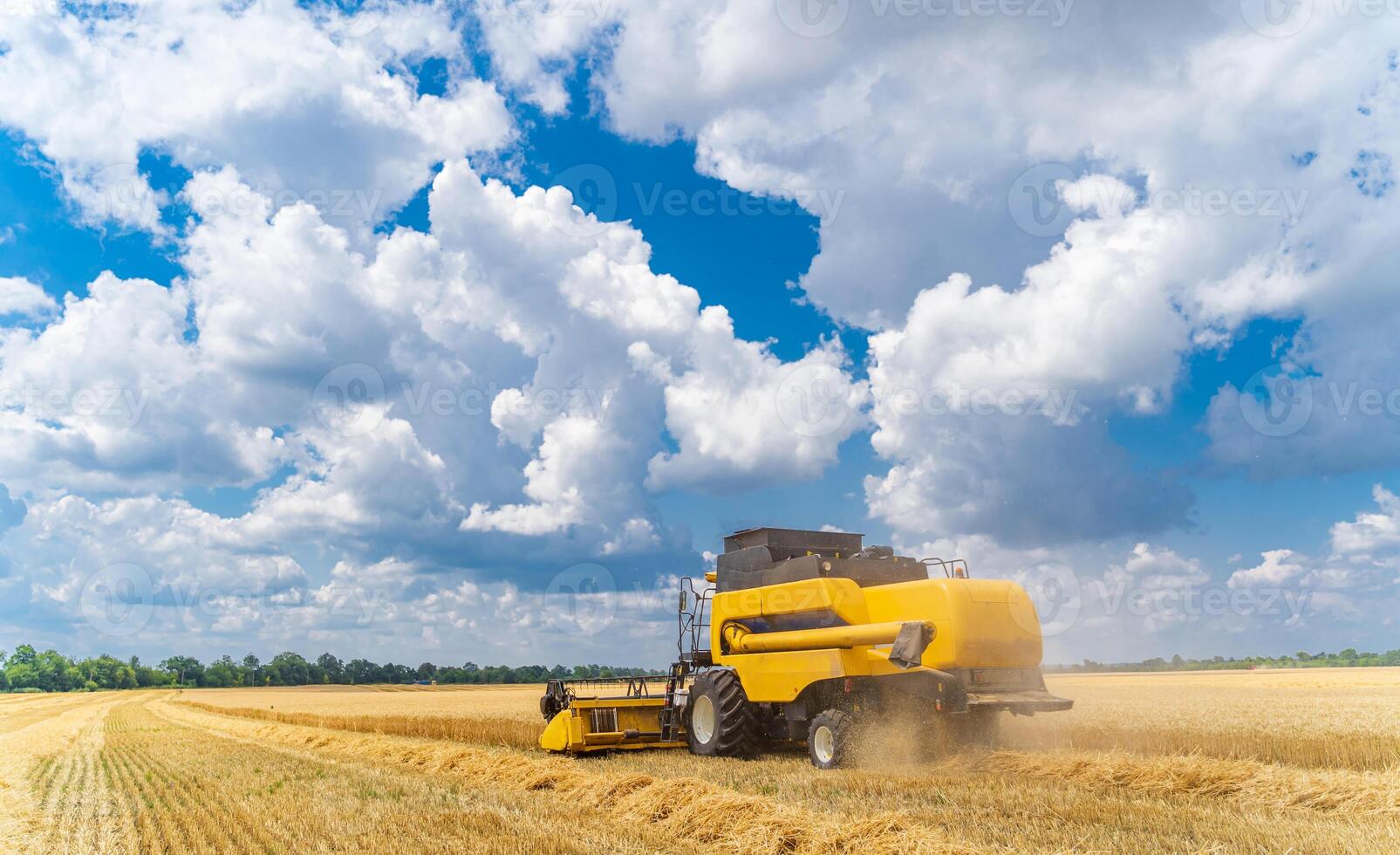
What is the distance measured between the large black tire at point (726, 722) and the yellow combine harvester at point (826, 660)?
2cm

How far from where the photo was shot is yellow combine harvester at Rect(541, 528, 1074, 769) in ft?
37.6

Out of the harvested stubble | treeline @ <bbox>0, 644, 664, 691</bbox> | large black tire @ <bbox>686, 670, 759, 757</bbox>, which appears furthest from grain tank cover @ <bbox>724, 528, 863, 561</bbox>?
treeline @ <bbox>0, 644, 664, 691</bbox>

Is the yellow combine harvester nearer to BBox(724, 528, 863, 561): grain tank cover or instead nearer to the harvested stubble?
BBox(724, 528, 863, 561): grain tank cover

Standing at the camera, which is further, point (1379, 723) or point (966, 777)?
point (1379, 723)

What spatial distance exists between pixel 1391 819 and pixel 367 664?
5596 inches

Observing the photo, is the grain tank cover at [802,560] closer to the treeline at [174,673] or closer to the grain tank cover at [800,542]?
the grain tank cover at [800,542]

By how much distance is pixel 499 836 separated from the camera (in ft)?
25.5

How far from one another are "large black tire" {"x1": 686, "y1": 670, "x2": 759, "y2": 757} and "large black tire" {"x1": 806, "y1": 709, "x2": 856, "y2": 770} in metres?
1.42

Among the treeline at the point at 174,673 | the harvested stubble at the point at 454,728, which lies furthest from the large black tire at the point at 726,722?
the treeline at the point at 174,673

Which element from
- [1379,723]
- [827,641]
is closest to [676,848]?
[827,641]

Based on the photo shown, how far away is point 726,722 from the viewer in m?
13.4

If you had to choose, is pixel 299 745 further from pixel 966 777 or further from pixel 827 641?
pixel 966 777

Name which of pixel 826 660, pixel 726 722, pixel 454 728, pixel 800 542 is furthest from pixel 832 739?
pixel 454 728

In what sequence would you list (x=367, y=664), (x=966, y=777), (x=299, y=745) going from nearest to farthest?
(x=966, y=777) < (x=299, y=745) < (x=367, y=664)
